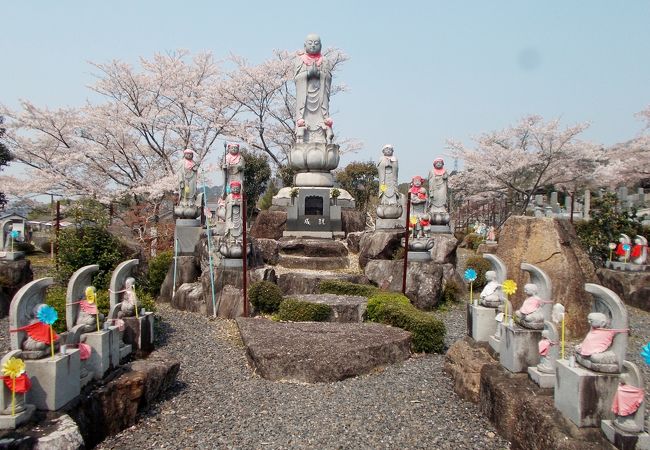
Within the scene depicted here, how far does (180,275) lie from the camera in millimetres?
9930

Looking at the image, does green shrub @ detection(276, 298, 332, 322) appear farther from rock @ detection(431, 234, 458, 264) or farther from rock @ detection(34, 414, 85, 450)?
rock @ detection(34, 414, 85, 450)

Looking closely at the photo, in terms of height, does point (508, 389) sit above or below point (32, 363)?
below

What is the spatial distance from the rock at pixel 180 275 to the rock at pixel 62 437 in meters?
6.55

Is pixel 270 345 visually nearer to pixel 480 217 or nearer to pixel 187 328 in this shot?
pixel 187 328

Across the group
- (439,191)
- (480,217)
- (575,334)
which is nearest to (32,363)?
(575,334)

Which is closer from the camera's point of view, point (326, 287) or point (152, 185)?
point (326, 287)

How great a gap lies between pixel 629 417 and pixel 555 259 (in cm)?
435

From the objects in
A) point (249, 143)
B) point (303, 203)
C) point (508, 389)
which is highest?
point (249, 143)

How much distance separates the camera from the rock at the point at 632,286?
1025cm

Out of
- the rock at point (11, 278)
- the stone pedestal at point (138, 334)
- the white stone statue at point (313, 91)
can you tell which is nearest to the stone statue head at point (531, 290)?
the stone pedestal at point (138, 334)

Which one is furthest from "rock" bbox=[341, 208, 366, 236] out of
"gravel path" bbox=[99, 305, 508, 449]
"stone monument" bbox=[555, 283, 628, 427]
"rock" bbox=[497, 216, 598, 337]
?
"stone monument" bbox=[555, 283, 628, 427]

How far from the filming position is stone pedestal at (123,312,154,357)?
575 cm

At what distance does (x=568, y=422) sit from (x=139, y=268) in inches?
331

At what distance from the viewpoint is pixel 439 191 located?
12.2 metres
